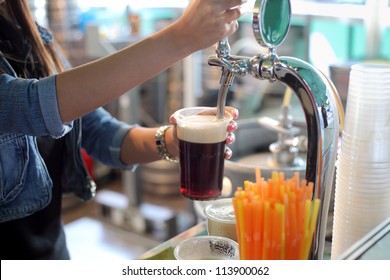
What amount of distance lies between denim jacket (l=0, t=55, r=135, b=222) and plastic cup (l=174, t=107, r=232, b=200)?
0.69 ft

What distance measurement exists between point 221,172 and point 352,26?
251cm

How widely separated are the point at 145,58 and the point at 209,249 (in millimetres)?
315

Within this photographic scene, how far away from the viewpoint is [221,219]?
85 centimetres

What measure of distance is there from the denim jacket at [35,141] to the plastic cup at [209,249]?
283 mm

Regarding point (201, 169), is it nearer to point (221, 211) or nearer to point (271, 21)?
point (221, 211)

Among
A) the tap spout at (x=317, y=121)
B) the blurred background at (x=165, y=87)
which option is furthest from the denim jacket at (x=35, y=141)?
the blurred background at (x=165, y=87)

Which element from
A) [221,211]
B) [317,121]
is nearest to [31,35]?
[221,211]

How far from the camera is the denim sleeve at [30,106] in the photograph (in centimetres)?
81

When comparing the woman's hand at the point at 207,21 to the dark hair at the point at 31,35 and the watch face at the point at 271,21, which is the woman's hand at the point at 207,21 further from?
the dark hair at the point at 31,35

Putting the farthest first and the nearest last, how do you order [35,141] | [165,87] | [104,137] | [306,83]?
1. [165,87]
2. [104,137]
3. [35,141]
4. [306,83]

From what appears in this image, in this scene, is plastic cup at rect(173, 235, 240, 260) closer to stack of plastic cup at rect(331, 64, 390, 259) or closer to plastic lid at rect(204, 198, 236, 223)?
plastic lid at rect(204, 198, 236, 223)
